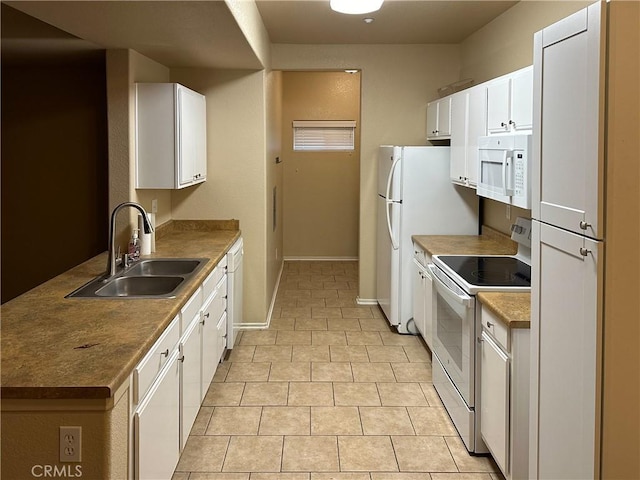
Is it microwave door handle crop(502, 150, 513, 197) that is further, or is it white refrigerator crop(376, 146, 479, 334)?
white refrigerator crop(376, 146, 479, 334)

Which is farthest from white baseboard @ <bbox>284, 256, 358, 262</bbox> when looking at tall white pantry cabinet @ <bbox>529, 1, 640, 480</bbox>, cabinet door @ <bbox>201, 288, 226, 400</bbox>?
tall white pantry cabinet @ <bbox>529, 1, 640, 480</bbox>

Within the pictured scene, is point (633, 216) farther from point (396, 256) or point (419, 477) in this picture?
point (396, 256)

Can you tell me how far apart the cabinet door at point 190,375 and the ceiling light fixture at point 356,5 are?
2007mm

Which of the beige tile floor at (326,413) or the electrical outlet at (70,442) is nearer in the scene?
the electrical outlet at (70,442)

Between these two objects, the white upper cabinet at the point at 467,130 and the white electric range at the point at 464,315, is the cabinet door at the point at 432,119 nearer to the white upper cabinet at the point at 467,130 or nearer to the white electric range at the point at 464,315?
the white upper cabinet at the point at 467,130

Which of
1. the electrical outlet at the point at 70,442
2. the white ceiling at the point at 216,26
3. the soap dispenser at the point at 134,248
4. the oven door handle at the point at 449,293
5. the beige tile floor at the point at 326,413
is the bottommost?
the beige tile floor at the point at 326,413

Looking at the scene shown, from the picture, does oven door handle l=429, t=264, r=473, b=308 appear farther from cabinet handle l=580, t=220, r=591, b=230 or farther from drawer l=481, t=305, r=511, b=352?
cabinet handle l=580, t=220, r=591, b=230

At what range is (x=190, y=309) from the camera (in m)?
3.16

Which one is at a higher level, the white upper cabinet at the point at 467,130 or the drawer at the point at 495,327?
the white upper cabinet at the point at 467,130

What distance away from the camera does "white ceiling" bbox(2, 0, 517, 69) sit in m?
2.89

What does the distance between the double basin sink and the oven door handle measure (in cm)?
138

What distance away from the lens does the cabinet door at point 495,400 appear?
2.79m

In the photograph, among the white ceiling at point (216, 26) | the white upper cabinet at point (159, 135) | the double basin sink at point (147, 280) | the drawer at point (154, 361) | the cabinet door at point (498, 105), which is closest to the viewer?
the drawer at point (154, 361)

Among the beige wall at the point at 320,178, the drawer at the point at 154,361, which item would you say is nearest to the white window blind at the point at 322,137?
the beige wall at the point at 320,178
